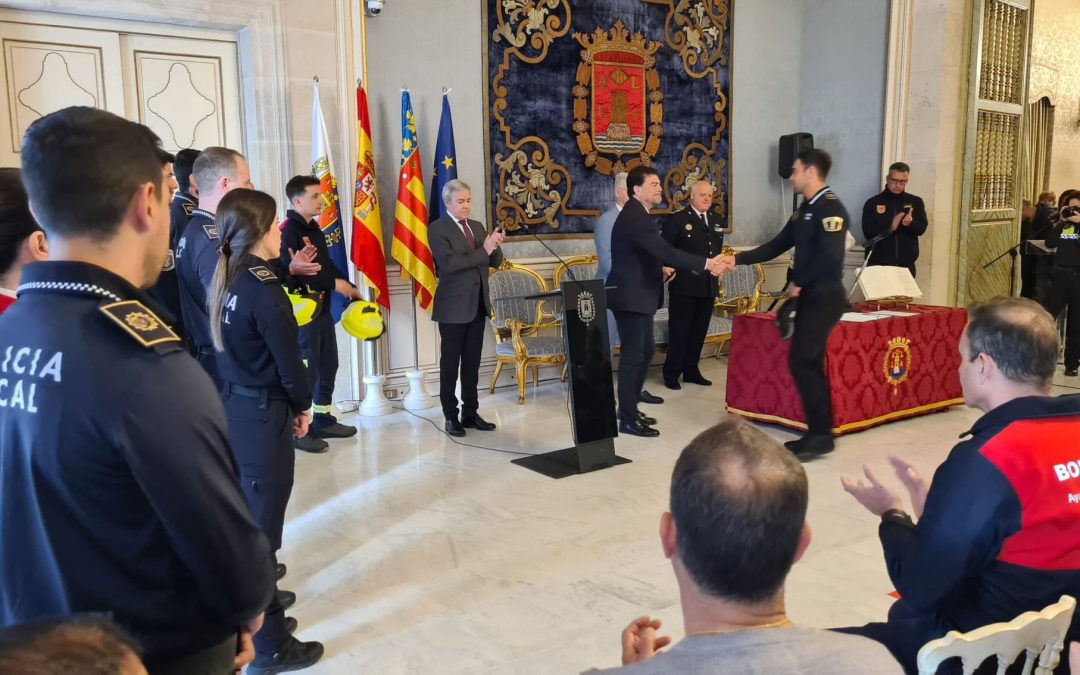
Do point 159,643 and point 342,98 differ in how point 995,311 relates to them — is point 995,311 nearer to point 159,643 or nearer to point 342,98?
point 159,643

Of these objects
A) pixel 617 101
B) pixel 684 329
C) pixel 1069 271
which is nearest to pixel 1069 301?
pixel 1069 271

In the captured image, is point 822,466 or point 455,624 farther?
point 822,466

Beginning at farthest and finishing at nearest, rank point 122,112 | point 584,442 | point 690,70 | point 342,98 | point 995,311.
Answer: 1. point 690,70
2. point 342,98
3. point 122,112
4. point 584,442
5. point 995,311

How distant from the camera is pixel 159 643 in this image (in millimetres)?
1296

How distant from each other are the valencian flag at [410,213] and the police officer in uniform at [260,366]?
10.5 ft

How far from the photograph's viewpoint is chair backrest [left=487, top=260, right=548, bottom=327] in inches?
257

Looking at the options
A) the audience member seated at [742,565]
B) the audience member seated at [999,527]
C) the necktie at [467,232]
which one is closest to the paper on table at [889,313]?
the necktie at [467,232]

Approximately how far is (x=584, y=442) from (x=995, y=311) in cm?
287

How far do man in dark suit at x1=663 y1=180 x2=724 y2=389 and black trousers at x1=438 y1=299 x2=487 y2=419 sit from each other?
6.38 ft

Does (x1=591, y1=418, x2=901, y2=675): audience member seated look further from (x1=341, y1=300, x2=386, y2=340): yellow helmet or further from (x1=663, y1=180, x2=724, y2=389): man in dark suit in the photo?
(x1=663, y1=180, x2=724, y2=389): man in dark suit

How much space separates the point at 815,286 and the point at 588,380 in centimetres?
137

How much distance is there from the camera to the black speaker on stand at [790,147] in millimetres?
8172

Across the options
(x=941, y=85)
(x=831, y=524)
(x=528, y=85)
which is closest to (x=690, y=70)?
(x=528, y=85)

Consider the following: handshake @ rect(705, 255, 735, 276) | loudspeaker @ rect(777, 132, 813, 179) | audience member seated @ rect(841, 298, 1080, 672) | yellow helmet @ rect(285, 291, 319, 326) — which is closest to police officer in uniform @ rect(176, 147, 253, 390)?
yellow helmet @ rect(285, 291, 319, 326)
